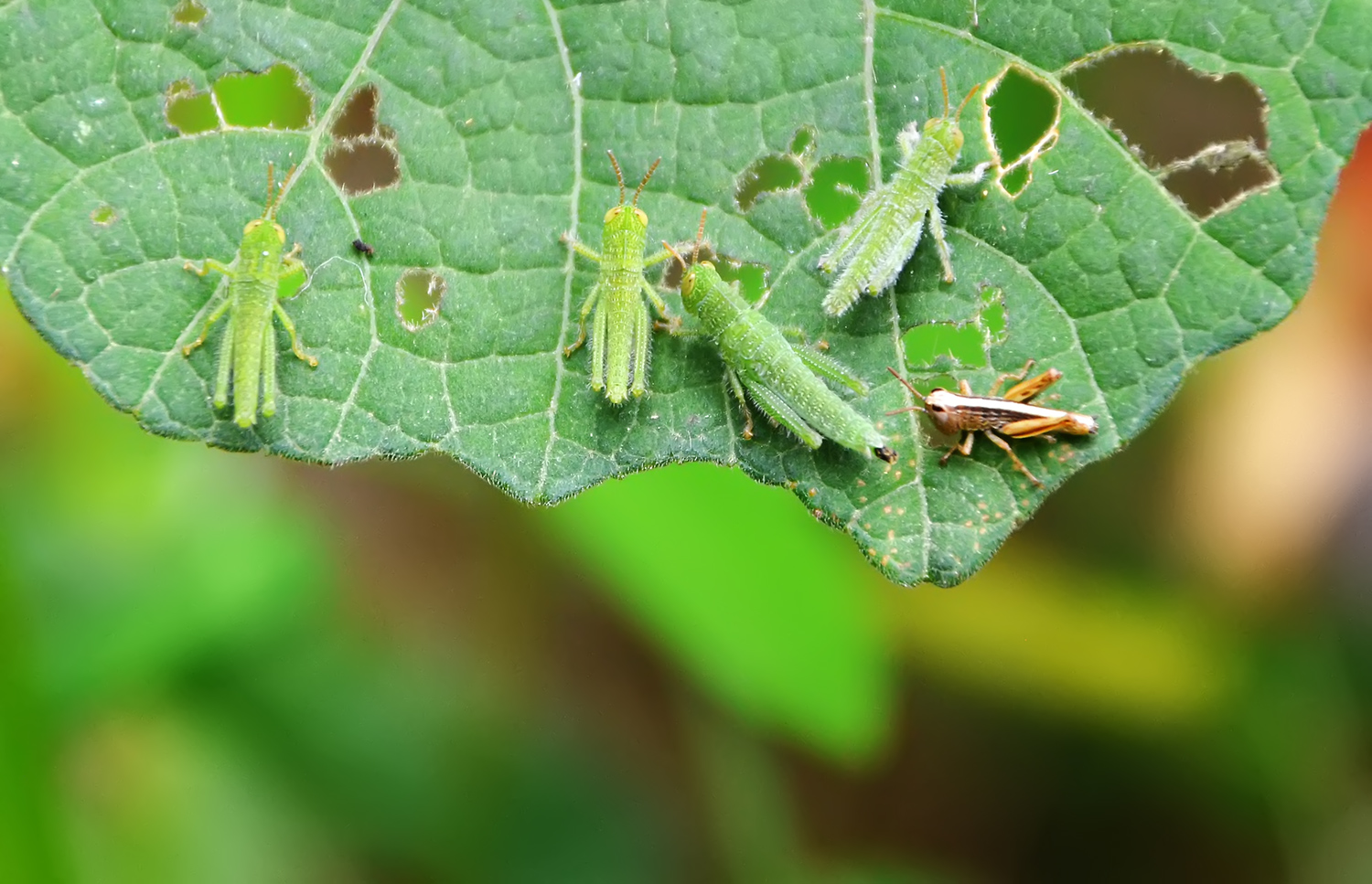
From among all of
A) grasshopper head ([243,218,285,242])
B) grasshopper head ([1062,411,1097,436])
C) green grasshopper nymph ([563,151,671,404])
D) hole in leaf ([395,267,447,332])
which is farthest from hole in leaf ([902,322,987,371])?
grasshopper head ([243,218,285,242])

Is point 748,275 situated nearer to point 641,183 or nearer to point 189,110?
point 641,183

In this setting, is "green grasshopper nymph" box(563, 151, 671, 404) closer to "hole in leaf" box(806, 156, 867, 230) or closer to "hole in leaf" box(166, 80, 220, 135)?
"hole in leaf" box(806, 156, 867, 230)

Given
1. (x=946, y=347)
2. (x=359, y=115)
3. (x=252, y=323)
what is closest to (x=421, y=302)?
(x=252, y=323)

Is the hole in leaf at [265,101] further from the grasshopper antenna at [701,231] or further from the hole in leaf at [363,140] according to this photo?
the grasshopper antenna at [701,231]

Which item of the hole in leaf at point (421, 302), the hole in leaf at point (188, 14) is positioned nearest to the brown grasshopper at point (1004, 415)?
the hole in leaf at point (421, 302)

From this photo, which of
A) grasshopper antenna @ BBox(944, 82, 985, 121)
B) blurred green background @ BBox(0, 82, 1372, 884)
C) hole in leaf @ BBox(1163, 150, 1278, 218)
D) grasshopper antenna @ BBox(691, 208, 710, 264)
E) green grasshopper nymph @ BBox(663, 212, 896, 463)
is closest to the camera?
hole in leaf @ BBox(1163, 150, 1278, 218)

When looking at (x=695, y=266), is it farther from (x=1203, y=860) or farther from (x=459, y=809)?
(x=1203, y=860)

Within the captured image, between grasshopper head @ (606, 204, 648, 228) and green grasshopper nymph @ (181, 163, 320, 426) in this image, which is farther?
grasshopper head @ (606, 204, 648, 228)

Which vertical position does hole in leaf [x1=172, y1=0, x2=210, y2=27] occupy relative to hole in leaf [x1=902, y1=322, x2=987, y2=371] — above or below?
above
